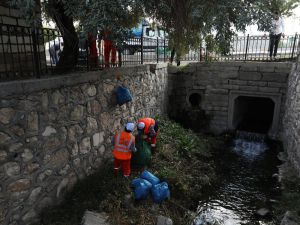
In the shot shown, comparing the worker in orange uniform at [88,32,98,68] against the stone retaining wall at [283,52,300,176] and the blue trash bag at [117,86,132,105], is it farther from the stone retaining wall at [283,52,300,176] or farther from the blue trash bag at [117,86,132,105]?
the stone retaining wall at [283,52,300,176]

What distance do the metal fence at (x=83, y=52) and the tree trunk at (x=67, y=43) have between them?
0.12 metres

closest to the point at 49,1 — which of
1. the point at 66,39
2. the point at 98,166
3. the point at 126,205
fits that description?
the point at 66,39

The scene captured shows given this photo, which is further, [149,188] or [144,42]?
[144,42]

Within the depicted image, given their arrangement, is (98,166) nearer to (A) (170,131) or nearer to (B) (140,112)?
(B) (140,112)

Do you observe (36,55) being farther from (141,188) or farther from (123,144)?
(141,188)

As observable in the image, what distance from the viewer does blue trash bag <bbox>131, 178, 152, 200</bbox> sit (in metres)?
5.79

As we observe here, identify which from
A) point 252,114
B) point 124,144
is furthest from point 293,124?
point 252,114

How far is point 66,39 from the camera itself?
235 inches

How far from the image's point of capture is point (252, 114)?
15289mm

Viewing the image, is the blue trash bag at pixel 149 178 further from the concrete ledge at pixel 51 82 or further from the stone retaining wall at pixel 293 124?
the stone retaining wall at pixel 293 124

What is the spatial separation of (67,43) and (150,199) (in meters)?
3.86

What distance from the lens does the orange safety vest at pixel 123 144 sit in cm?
596

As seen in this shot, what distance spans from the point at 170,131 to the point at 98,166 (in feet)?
12.5

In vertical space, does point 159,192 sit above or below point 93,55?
below
